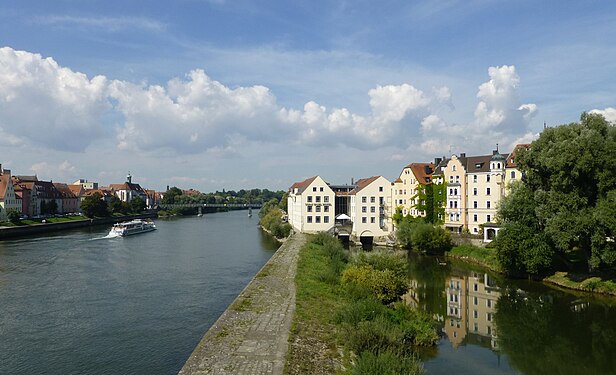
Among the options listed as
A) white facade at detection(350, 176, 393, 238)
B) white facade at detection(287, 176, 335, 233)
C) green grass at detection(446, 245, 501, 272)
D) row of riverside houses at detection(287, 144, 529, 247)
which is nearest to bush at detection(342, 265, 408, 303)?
green grass at detection(446, 245, 501, 272)

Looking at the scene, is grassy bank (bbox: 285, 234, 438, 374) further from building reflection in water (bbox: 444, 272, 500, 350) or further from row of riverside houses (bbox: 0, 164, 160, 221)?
row of riverside houses (bbox: 0, 164, 160, 221)

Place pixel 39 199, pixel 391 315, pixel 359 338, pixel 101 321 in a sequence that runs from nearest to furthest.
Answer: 1. pixel 359 338
2. pixel 391 315
3. pixel 101 321
4. pixel 39 199

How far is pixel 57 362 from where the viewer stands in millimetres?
17344

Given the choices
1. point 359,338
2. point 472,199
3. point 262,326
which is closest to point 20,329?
point 262,326

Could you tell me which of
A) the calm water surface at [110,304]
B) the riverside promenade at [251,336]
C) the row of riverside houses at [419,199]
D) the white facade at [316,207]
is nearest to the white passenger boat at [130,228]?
the calm water surface at [110,304]

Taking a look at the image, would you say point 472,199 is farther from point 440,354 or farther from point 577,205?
point 440,354

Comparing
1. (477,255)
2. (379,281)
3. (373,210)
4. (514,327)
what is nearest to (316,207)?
(373,210)

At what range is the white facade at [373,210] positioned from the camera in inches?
2334

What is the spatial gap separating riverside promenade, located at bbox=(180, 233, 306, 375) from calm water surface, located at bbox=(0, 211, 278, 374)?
217cm

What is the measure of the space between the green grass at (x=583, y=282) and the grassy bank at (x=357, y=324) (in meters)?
11.6

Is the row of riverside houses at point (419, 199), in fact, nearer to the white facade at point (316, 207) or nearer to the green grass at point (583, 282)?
the white facade at point (316, 207)

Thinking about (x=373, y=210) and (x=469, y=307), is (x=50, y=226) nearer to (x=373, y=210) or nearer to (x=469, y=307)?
(x=373, y=210)

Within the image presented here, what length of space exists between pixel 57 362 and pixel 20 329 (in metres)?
5.19

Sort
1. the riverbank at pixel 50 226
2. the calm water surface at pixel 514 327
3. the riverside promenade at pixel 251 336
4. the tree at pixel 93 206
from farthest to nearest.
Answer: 1. the tree at pixel 93 206
2. the riverbank at pixel 50 226
3. the calm water surface at pixel 514 327
4. the riverside promenade at pixel 251 336
